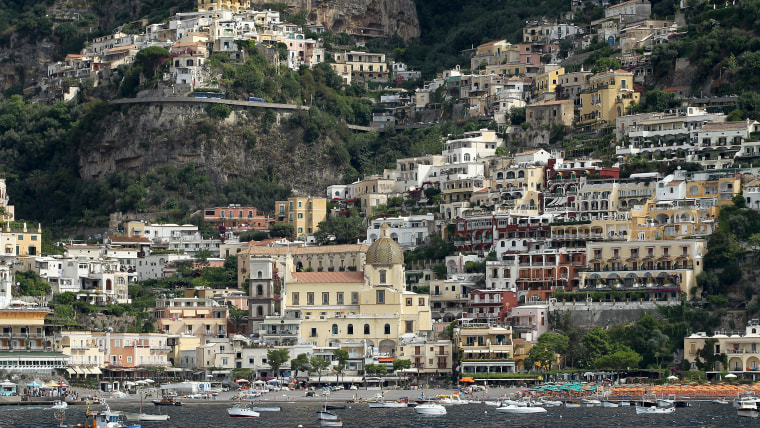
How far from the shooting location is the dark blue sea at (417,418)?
106500mm

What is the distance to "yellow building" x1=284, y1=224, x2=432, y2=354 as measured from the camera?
5290 inches

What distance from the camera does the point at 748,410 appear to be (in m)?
111

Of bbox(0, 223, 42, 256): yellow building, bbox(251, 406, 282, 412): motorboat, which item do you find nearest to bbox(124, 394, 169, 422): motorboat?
bbox(251, 406, 282, 412): motorboat

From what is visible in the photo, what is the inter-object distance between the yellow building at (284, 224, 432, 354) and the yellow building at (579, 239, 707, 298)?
12390 mm

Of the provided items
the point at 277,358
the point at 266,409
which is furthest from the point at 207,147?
the point at 266,409

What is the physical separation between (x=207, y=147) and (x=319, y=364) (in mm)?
43337

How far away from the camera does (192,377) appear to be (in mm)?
132375

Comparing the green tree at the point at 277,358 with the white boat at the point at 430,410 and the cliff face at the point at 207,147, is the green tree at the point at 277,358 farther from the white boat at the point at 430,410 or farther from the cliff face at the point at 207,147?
the cliff face at the point at 207,147

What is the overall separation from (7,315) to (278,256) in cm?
2385

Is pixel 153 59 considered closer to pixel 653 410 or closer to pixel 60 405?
pixel 60 405

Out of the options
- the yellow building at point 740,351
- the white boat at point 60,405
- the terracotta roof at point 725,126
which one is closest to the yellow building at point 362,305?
the white boat at point 60,405

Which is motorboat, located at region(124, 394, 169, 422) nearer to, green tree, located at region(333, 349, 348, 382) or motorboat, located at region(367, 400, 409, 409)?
motorboat, located at region(367, 400, 409, 409)

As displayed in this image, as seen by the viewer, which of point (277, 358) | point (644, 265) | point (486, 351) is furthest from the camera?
point (644, 265)

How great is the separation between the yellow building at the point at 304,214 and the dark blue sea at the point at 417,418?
41.0 meters
